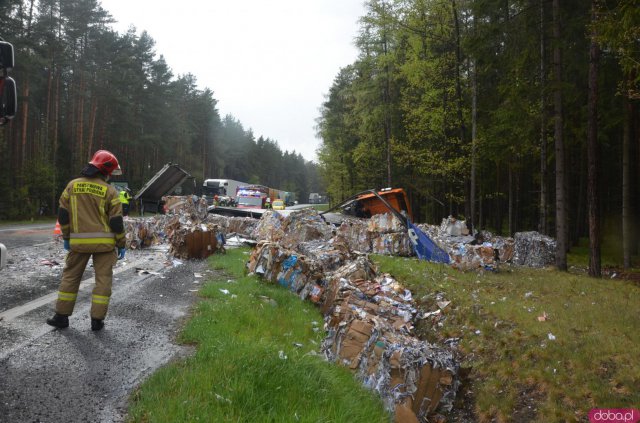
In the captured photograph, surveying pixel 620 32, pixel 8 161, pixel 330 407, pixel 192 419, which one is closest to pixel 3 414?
pixel 192 419

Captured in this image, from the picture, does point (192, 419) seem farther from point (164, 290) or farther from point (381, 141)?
point (381, 141)

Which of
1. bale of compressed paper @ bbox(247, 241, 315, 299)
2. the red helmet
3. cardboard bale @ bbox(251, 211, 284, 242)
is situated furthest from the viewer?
cardboard bale @ bbox(251, 211, 284, 242)

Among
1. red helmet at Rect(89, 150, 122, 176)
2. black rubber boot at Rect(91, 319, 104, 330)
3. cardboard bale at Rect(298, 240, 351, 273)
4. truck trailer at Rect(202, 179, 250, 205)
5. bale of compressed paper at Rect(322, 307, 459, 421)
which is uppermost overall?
truck trailer at Rect(202, 179, 250, 205)

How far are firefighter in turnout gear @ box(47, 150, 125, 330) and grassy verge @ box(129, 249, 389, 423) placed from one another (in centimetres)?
102

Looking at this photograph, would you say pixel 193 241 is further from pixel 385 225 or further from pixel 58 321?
pixel 58 321

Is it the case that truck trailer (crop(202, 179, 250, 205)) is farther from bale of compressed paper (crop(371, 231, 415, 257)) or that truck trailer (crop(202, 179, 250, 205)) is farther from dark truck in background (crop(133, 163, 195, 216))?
bale of compressed paper (crop(371, 231, 415, 257))

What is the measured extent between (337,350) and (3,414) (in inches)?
136

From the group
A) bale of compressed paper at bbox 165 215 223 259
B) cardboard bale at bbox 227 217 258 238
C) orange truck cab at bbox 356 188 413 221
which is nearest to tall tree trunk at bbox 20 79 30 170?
cardboard bale at bbox 227 217 258 238

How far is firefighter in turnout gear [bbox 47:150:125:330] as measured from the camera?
14.8 feet

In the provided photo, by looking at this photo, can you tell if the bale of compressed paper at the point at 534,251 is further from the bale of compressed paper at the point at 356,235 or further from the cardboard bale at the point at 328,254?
the cardboard bale at the point at 328,254

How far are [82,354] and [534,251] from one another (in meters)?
13.1

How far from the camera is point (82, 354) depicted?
3840 mm

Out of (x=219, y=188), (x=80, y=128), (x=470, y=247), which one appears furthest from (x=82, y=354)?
(x=219, y=188)

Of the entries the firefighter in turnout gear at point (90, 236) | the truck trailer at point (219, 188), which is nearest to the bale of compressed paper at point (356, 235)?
the firefighter in turnout gear at point (90, 236)
